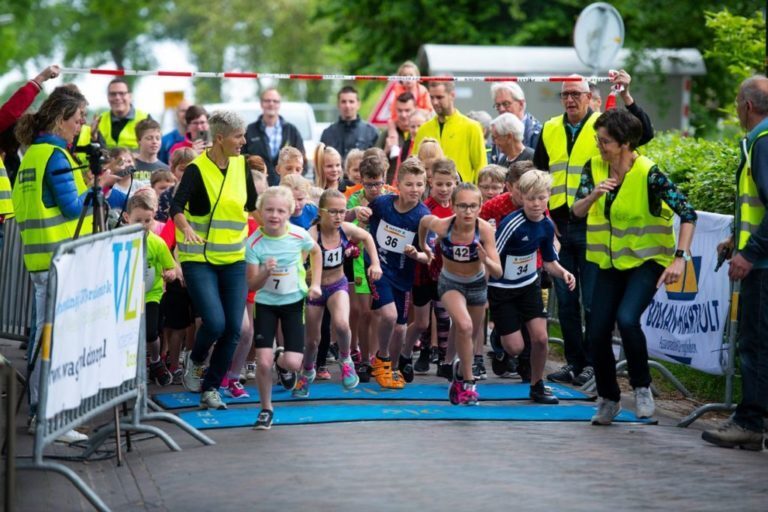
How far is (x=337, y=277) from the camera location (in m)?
11.6

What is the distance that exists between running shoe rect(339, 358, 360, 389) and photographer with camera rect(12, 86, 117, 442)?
2431 mm

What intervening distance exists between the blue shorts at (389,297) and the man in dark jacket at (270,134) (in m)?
5.10

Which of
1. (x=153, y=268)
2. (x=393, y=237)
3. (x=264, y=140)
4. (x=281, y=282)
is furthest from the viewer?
(x=264, y=140)

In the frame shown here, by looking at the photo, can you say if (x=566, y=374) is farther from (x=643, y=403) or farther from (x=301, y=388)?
(x=301, y=388)

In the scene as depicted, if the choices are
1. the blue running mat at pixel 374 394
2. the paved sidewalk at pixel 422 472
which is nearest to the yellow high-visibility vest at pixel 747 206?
the paved sidewalk at pixel 422 472

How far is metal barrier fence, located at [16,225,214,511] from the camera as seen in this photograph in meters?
7.48

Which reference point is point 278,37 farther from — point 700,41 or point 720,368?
point 720,368

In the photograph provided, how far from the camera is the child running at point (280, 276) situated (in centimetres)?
1027

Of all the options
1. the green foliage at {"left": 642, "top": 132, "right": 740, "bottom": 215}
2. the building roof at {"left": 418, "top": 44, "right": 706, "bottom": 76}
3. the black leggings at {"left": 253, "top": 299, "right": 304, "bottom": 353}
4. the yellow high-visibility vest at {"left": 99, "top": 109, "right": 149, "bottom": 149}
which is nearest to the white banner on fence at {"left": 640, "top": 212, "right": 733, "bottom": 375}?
the green foliage at {"left": 642, "top": 132, "right": 740, "bottom": 215}

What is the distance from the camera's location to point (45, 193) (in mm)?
9797

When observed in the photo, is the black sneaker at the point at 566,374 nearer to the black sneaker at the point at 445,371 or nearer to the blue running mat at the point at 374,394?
the blue running mat at the point at 374,394

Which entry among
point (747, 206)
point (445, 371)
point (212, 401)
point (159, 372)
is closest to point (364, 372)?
point (445, 371)

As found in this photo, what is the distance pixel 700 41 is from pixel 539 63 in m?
3.47

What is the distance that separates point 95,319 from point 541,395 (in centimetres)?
397
